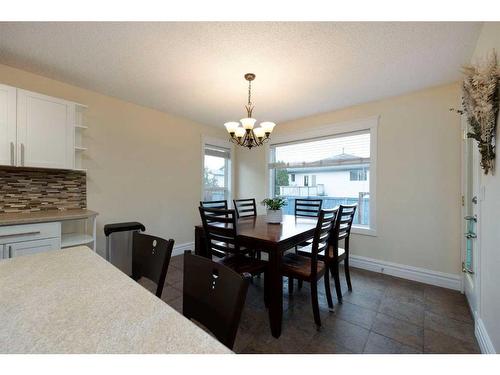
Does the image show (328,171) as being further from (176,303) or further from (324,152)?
(176,303)

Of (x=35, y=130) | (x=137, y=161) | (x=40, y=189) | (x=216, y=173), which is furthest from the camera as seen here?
(x=216, y=173)

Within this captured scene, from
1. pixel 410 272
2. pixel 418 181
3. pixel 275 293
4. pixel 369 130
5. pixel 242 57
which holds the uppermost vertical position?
pixel 242 57

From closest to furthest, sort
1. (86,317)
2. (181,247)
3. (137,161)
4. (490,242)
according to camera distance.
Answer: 1. (86,317)
2. (490,242)
3. (137,161)
4. (181,247)

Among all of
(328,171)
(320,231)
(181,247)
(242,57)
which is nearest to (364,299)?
(320,231)

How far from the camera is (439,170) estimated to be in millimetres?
2643

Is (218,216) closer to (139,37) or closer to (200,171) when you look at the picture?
(139,37)

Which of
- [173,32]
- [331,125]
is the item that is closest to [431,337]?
[331,125]

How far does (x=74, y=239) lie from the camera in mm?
2463

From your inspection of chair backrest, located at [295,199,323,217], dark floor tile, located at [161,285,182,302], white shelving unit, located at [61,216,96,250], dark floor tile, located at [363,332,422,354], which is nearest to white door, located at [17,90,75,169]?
white shelving unit, located at [61,216,96,250]

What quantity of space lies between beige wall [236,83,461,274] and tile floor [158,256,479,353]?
19.0 inches

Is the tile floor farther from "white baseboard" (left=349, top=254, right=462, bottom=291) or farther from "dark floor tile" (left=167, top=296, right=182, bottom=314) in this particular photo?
"white baseboard" (left=349, top=254, right=462, bottom=291)

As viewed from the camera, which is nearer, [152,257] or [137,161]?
[152,257]

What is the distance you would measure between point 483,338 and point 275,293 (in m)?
1.46

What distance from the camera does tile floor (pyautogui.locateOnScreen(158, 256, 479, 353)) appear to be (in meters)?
1.62
